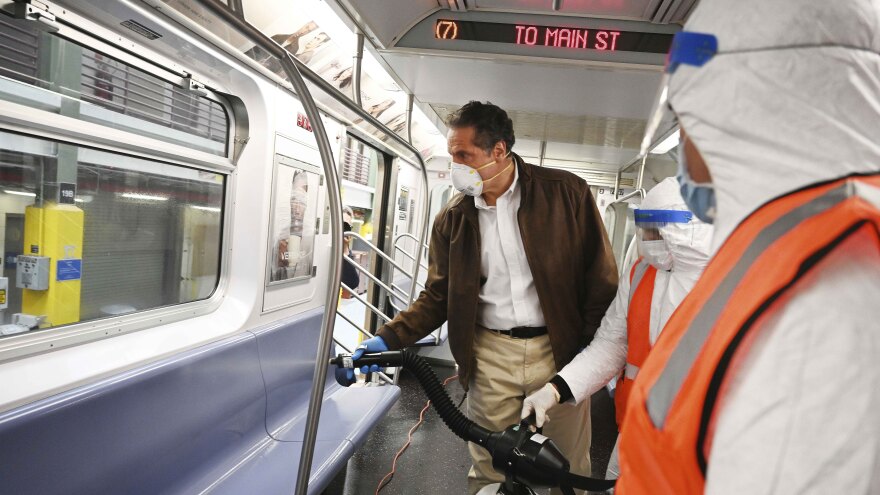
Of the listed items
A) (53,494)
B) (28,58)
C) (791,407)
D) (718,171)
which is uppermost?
(28,58)

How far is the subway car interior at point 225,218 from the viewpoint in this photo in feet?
5.70

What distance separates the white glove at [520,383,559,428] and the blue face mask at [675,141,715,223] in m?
1.01

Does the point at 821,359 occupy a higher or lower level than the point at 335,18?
lower

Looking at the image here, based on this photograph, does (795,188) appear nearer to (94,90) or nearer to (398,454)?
(94,90)

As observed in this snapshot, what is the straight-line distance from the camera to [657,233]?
1.87 m

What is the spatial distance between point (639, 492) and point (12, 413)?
Answer: 194 centimetres

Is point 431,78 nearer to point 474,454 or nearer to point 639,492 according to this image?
→ point 474,454

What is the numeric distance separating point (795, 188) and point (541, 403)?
1244 millimetres

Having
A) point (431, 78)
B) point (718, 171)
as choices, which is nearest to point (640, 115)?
point (431, 78)

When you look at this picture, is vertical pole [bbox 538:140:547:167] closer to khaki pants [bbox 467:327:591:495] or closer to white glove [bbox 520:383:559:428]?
khaki pants [bbox 467:327:591:495]

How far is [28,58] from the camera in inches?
73.7

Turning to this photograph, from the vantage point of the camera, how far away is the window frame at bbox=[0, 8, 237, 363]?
1.83 m

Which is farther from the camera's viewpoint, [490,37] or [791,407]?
[490,37]

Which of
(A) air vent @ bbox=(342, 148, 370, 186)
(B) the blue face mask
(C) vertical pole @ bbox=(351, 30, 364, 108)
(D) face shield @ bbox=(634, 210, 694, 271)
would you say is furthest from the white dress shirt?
(A) air vent @ bbox=(342, 148, 370, 186)
